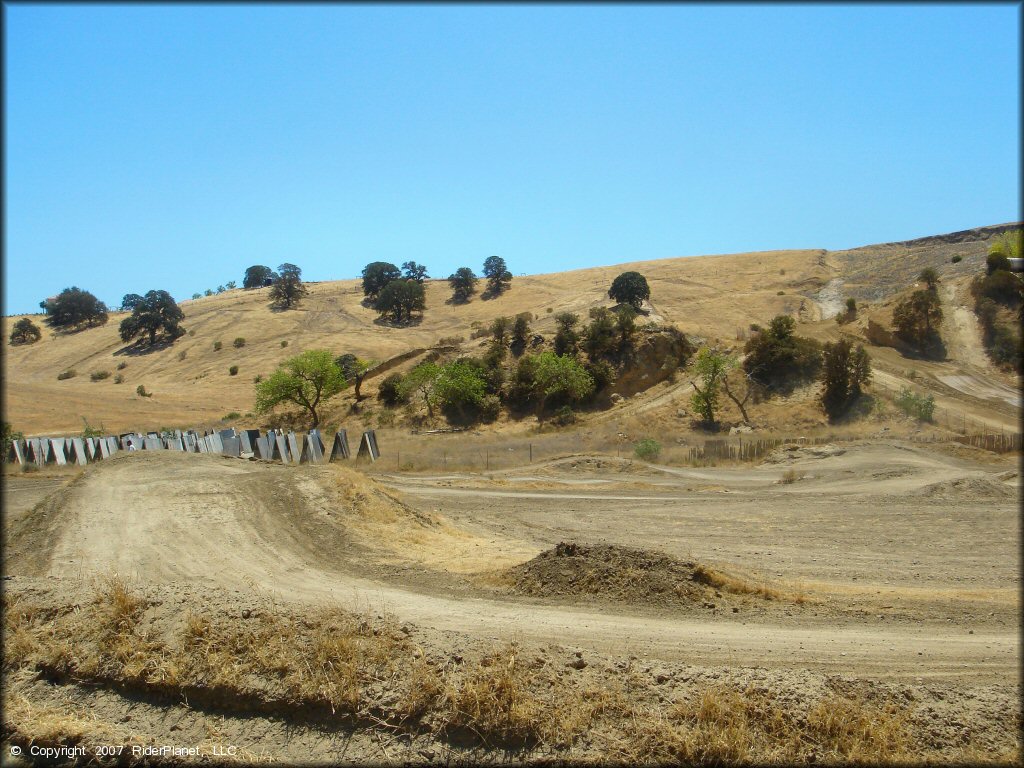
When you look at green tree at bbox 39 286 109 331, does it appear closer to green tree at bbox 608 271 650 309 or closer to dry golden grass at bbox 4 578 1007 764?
green tree at bbox 608 271 650 309

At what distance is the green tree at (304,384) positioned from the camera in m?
49.9

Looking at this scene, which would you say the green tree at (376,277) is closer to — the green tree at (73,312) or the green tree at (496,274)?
the green tree at (496,274)

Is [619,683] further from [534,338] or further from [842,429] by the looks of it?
[534,338]

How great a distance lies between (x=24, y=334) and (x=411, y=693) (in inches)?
4051

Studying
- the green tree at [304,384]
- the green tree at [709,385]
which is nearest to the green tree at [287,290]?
the green tree at [304,384]

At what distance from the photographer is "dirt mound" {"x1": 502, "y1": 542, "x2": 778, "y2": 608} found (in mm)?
10406

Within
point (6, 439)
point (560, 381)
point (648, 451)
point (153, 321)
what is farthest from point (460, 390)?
point (153, 321)

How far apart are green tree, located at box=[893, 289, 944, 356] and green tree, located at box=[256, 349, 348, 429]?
136 feet

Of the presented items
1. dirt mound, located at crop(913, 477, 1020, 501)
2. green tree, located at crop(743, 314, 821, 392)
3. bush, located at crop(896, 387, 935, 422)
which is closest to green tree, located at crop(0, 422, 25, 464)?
dirt mound, located at crop(913, 477, 1020, 501)

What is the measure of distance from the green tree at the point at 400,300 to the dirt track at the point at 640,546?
66.6 meters

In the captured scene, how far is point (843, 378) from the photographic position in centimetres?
3981

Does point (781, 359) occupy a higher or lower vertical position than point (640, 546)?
higher

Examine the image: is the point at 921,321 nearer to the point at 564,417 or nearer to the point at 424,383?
the point at 564,417

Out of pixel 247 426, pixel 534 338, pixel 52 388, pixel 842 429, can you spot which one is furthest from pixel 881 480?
pixel 52 388
